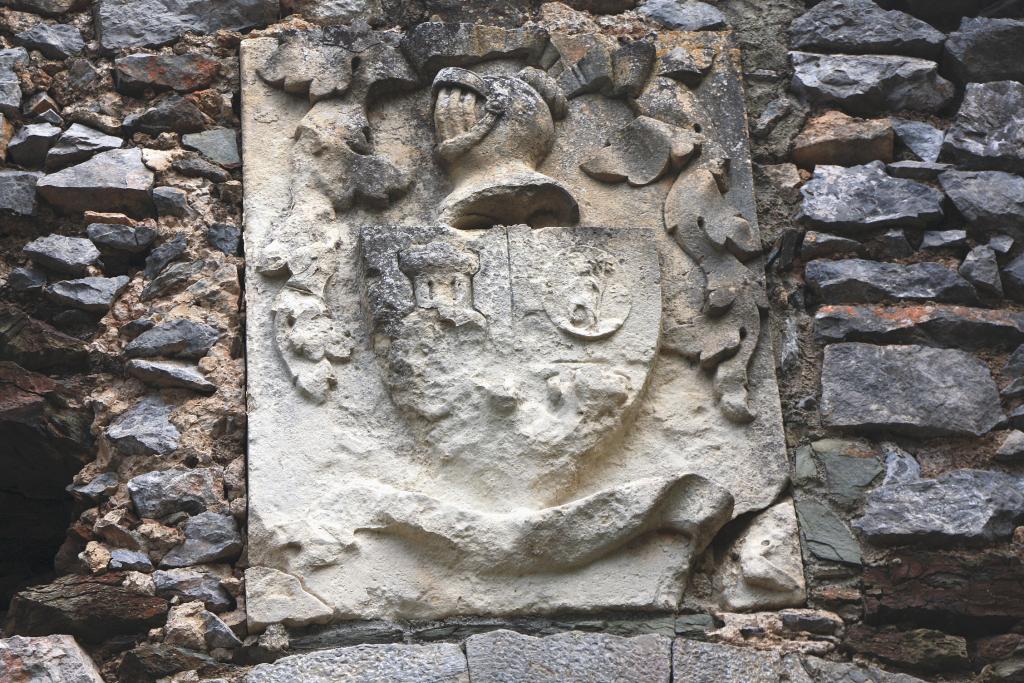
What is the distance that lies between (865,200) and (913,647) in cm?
128

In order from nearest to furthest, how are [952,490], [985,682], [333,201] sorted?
[985,682], [952,490], [333,201]

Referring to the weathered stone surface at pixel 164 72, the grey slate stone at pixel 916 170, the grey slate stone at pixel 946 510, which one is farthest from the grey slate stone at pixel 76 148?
the grey slate stone at pixel 946 510

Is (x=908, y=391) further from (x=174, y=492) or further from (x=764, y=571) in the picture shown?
(x=174, y=492)

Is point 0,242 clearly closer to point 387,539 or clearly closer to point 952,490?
point 387,539

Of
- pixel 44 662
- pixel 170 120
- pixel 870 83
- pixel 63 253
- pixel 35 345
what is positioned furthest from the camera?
A: pixel 870 83

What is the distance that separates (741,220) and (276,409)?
52.1 inches

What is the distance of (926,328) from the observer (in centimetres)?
425

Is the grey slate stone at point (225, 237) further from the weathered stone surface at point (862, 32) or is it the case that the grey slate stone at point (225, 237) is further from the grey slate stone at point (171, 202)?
the weathered stone surface at point (862, 32)

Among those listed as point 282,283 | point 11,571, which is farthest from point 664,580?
point 11,571

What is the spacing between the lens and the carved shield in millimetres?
3943

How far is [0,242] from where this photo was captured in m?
4.43

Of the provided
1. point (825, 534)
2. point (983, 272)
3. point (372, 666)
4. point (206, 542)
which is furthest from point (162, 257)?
point (983, 272)

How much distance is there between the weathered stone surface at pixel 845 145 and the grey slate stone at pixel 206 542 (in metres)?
1.88

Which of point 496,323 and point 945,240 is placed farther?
point 945,240
